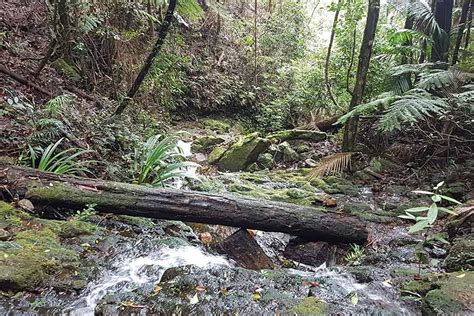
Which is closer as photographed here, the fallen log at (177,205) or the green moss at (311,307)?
the green moss at (311,307)

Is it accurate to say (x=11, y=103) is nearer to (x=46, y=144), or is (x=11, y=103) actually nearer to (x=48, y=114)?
(x=48, y=114)

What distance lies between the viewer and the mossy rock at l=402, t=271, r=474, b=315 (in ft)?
6.68

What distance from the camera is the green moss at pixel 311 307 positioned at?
2027 mm

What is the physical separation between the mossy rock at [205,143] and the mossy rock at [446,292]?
5632 mm

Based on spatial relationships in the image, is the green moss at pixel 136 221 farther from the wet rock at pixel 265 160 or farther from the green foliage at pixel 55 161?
the wet rock at pixel 265 160

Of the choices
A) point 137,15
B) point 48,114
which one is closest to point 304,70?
point 137,15

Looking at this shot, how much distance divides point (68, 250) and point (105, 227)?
0.69 m

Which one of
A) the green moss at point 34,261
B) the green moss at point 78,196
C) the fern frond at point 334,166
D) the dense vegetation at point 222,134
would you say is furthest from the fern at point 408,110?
the green moss at point 34,261

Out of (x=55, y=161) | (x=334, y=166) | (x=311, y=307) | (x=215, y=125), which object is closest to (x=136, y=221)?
(x=55, y=161)

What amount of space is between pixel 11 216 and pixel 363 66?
5192 millimetres

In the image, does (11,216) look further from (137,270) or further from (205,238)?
(205,238)

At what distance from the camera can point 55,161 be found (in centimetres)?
379

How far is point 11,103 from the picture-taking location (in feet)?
13.5

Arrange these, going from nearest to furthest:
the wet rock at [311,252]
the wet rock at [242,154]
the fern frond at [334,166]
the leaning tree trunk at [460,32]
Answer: the wet rock at [311,252]
the fern frond at [334,166]
the leaning tree trunk at [460,32]
the wet rock at [242,154]
